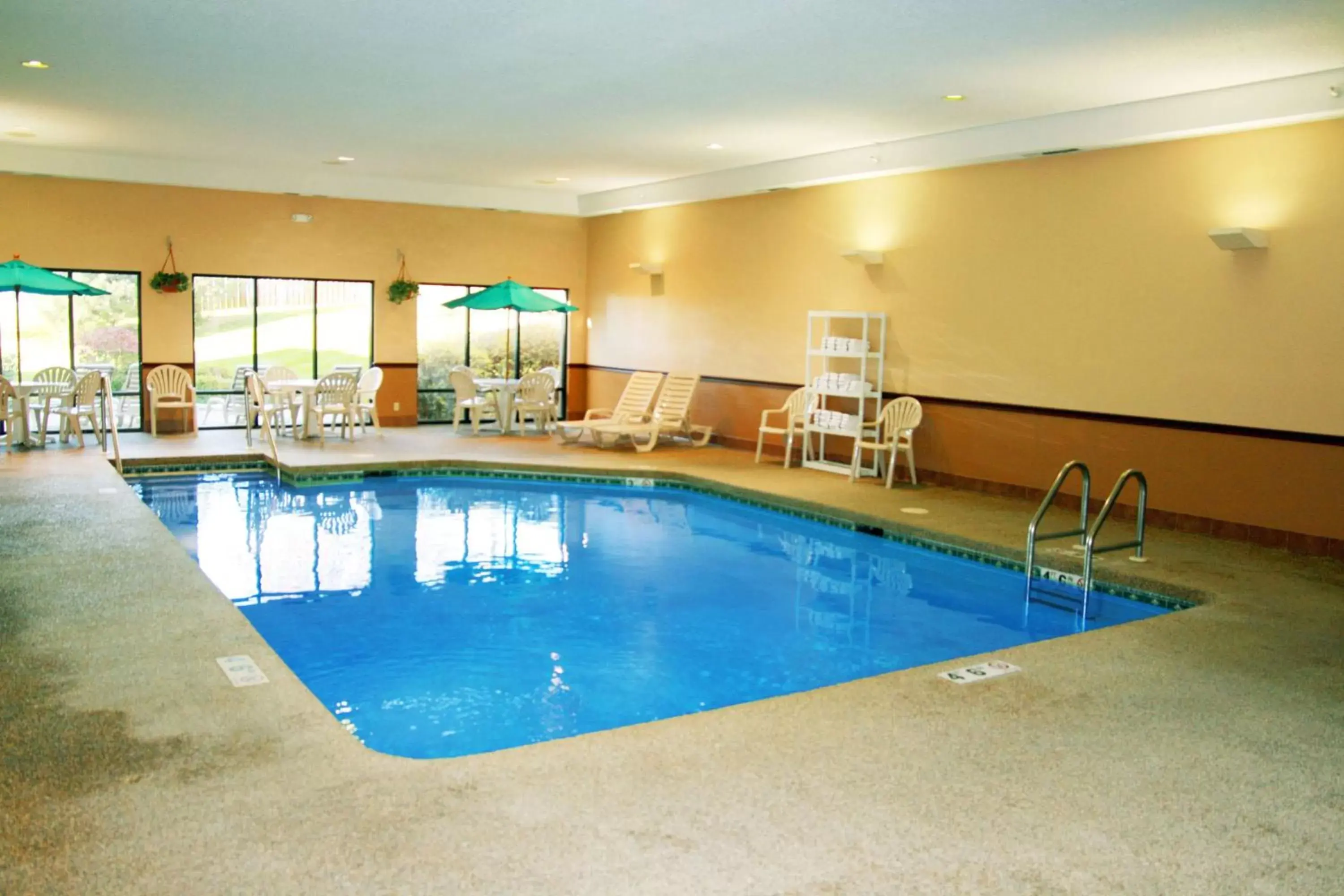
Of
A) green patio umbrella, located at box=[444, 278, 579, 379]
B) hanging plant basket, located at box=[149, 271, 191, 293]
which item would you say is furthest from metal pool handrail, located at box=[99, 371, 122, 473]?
green patio umbrella, located at box=[444, 278, 579, 379]

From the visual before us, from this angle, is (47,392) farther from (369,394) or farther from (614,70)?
(614,70)

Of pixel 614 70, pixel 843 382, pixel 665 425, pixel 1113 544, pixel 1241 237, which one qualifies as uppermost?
pixel 614 70

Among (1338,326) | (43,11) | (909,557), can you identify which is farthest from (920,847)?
(43,11)

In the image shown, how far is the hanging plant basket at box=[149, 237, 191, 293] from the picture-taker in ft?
40.9

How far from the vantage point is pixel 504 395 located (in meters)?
13.7

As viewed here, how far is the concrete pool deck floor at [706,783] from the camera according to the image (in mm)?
2719

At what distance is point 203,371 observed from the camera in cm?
1320

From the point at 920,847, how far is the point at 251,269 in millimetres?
12308

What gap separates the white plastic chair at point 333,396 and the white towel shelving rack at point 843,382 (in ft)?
16.9

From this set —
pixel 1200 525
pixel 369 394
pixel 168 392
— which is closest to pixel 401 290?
pixel 369 394

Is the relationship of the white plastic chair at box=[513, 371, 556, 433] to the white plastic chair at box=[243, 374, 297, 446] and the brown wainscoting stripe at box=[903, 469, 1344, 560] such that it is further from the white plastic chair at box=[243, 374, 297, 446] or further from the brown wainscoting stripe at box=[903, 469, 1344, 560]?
the brown wainscoting stripe at box=[903, 469, 1344, 560]

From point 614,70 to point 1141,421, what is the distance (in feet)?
15.9

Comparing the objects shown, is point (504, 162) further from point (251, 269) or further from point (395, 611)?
point (395, 611)

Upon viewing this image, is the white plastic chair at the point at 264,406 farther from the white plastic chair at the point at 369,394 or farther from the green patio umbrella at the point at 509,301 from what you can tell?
the green patio umbrella at the point at 509,301
